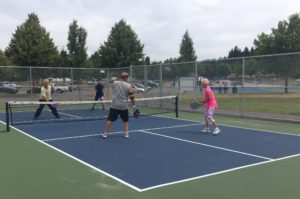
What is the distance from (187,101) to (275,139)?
9.20 meters

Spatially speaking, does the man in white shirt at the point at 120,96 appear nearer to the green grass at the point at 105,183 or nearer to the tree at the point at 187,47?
the green grass at the point at 105,183

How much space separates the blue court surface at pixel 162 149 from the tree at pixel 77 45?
87.1ft

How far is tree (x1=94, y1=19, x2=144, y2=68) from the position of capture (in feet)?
121

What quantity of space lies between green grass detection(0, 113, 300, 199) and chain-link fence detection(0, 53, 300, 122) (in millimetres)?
8048

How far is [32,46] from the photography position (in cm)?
3259

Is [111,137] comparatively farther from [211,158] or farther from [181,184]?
[181,184]

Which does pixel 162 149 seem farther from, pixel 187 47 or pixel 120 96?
pixel 187 47

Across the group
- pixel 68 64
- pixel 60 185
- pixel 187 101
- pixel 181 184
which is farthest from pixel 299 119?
pixel 68 64

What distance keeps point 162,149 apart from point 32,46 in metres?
27.0

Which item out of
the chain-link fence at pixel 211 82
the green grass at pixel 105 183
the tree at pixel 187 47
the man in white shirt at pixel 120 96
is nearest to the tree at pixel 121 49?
the chain-link fence at pixel 211 82

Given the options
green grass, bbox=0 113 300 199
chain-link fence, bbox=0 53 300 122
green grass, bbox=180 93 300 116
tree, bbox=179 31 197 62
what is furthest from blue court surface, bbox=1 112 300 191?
tree, bbox=179 31 197 62

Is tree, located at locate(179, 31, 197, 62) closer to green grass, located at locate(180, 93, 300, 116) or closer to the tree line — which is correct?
the tree line

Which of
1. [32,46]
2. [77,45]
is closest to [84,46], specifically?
[77,45]

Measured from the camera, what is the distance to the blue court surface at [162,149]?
650 cm
